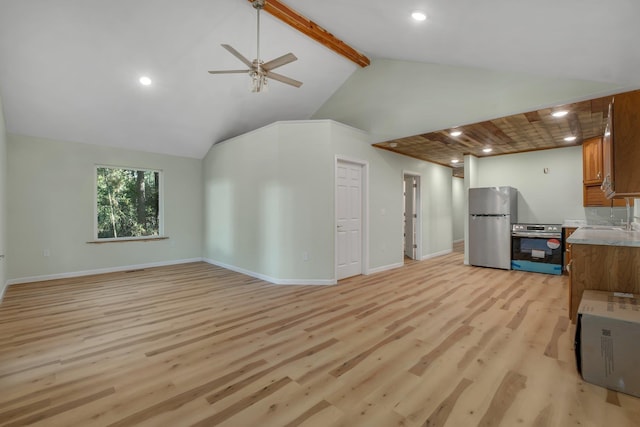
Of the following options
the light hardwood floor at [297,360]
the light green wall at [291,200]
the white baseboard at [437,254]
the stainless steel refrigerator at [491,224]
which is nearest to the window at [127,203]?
the light green wall at [291,200]

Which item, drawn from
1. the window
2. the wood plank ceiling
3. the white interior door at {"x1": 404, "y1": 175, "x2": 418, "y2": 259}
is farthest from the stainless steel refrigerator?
the window

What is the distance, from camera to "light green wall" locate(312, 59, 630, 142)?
10.7 ft

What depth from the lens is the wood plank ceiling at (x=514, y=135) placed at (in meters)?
3.60

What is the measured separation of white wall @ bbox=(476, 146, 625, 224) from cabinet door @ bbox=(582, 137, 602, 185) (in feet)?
1.99

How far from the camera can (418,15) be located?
2691 mm

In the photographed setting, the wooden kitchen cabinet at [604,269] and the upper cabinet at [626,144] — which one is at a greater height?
the upper cabinet at [626,144]

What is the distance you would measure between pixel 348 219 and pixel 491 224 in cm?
302

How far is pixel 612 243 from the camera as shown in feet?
7.79

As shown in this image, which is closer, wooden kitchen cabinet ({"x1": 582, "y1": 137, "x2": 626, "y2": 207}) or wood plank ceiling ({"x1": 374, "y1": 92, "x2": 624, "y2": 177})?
wood plank ceiling ({"x1": 374, "y1": 92, "x2": 624, "y2": 177})

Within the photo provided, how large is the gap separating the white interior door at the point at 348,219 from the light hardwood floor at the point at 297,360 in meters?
0.83

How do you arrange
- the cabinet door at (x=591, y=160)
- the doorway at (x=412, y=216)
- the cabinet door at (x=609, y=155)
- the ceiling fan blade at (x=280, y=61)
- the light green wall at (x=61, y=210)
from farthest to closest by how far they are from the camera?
1. the doorway at (x=412, y=216)
2. the light green wall at (x=61, y=210)
3. the cabinet door at (x=591, y=160)
4. the ceiling fan blade at (x=280, y=61)
5. the cabinet door at (x=609, y=155)

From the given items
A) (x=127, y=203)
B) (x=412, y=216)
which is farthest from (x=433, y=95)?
(x=127, y=203)

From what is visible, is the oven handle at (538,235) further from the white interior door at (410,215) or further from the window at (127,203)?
the window at (127,203)

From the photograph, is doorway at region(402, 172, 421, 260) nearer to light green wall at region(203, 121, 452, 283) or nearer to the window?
light green wall at region(203, 121, 452, 283)
